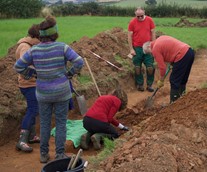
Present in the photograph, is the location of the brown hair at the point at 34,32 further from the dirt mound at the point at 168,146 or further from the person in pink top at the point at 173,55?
the person in pink top at the point at 173,55

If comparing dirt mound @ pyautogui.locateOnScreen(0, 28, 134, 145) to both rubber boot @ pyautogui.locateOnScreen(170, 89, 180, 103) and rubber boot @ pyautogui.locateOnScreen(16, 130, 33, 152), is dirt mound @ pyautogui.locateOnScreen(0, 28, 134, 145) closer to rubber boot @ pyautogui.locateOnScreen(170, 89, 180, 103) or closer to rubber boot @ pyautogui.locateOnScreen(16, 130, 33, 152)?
rubber boot @ pyautogui.locateOnScreen(16, 130, 33, 152)

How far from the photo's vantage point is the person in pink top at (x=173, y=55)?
7543 mm

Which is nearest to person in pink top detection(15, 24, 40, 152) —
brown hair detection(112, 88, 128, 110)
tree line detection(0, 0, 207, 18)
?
brown hair detection(112, 88, 128, 110)

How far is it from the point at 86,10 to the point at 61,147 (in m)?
33.6

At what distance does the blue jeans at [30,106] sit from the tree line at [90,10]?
28.9 metres

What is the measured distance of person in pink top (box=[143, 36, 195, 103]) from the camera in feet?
24.7

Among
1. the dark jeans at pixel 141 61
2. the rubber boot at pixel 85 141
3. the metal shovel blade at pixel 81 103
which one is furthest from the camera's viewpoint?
the dark jeans at pixel 141 61

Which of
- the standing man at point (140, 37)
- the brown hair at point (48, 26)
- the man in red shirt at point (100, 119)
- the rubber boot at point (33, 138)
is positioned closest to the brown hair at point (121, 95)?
the standing man at point (140, 37)

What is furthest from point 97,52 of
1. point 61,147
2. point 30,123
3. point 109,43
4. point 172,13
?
point 172,13

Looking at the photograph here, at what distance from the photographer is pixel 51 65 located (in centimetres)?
562

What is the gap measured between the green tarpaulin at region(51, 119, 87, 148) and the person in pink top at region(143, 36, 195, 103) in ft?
5.83

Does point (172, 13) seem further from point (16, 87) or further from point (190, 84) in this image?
point (16, 87)

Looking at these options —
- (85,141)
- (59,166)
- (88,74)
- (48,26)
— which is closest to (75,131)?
(85,141)

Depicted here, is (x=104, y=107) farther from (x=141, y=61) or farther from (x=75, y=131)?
(x=141, y=61)
